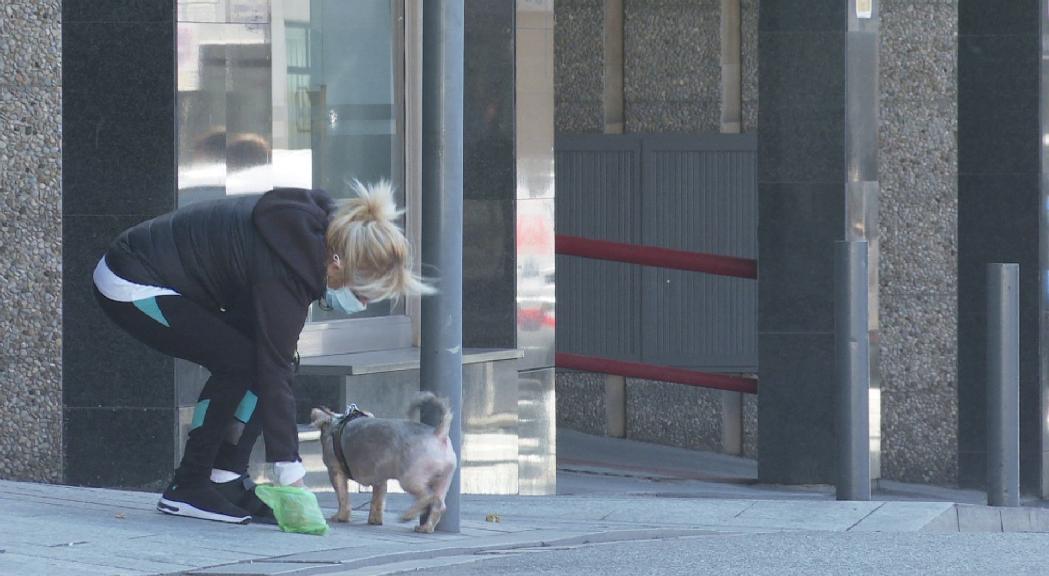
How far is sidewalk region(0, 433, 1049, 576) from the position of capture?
5.65 metres

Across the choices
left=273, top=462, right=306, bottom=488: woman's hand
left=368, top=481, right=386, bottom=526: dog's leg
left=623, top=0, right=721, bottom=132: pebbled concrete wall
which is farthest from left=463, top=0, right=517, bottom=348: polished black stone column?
left=623, top=0, right=721, bottom=132: pebbled concrete wall

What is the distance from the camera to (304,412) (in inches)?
332

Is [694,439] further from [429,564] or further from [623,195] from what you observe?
[429,564]

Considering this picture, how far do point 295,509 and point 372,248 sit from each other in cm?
95

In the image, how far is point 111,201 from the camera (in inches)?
306

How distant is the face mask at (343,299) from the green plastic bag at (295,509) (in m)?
0.63

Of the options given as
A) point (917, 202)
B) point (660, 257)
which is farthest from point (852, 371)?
point (917, 202)

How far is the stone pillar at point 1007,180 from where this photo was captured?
11.5 m

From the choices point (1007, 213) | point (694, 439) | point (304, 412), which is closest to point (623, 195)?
point (694, 439)

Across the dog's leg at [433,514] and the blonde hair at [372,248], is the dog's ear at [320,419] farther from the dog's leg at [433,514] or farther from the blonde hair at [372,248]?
the blonde hair at [372,248]

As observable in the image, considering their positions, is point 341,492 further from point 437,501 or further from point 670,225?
point 670,225

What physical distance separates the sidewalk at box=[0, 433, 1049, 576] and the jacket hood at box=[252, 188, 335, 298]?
887 mm

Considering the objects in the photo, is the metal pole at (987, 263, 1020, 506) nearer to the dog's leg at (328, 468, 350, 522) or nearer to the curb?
the curb

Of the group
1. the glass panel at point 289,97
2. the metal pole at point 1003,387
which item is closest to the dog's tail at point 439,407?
the glass panel at point 289,97
